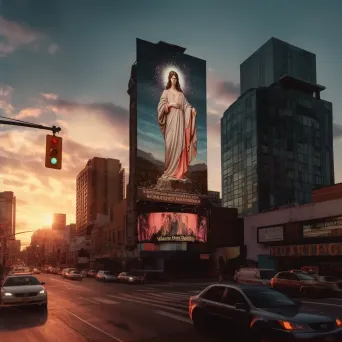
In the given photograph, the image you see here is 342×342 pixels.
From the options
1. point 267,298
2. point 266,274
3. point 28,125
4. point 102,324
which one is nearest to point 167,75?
point 266,274

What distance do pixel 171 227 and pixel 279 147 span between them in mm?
74867

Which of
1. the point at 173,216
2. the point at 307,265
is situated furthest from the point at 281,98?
the point at 307,265

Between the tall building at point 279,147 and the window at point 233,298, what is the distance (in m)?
120

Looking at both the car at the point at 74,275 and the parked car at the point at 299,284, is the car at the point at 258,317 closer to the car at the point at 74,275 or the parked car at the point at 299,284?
the parked car at the point at 299,284

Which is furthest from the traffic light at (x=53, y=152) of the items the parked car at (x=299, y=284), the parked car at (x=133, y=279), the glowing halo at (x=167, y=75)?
the glowing halo at (x=167, y=75)

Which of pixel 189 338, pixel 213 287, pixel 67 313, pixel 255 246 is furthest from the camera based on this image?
pixel 255 246

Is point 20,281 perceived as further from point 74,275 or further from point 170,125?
point 170,125

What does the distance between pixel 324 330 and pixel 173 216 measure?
6151 centimetres

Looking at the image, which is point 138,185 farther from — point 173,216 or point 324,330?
point 324,330

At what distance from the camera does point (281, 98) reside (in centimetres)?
13900

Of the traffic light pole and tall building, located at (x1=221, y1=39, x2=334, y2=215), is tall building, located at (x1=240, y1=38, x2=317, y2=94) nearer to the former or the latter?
tall building, located at (x1=221, y1=39, x2=334, y2=215)

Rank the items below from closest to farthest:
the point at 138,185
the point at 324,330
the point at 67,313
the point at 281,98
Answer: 1. the point at 324,330
2. the point at 67,313
3. the point at 138,185
4. the point at 281,98

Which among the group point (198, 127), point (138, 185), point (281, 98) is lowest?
point (138, 185)

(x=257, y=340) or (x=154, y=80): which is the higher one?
(x=154, y=80)
